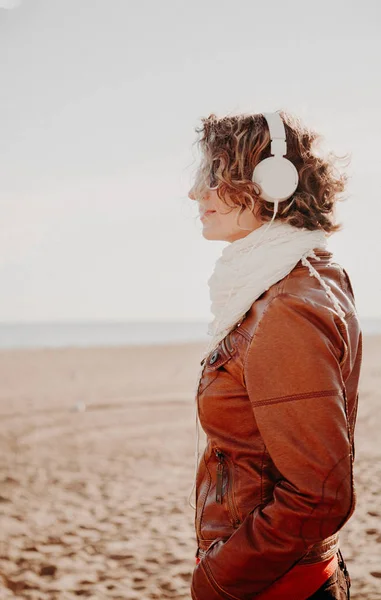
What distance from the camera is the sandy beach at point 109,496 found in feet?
13.3

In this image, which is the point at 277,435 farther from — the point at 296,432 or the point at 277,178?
the point at 277,178

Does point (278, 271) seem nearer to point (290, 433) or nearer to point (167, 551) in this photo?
point (290, 433)

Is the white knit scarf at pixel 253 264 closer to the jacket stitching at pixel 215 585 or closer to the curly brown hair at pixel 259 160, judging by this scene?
the curly brown hair at pixel 259 160

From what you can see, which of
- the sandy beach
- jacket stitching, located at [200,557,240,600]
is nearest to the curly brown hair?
jacket stitching, located at [200,557,240,600]

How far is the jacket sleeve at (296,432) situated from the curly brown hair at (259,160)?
1.15ft

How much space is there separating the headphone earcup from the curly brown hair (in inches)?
1.7

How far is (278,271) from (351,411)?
1.68 ft

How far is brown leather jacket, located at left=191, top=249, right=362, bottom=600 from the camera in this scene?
133 centimetres

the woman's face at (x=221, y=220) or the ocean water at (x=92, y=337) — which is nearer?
the woman's face at (x=221, y=220)

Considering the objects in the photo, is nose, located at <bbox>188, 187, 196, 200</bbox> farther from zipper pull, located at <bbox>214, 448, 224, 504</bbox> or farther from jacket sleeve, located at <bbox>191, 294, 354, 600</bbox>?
zipper pull, located at <bbox>214, 448, 224, 504</bbox>

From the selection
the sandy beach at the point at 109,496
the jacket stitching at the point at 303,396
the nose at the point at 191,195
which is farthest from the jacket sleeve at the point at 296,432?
the sandy beach at the point at 109,496

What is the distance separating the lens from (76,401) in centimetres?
1184

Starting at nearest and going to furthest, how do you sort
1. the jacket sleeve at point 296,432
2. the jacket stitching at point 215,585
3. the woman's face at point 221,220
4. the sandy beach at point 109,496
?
the jacket sleeve at point 296,432 < the jacket stitching at point 215,585 < the woman's face at point 221,220 < the sandy beach at point 109,496

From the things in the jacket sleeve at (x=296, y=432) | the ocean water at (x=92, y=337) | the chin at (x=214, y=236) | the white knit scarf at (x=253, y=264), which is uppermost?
the chin at (x=214, y=236)
